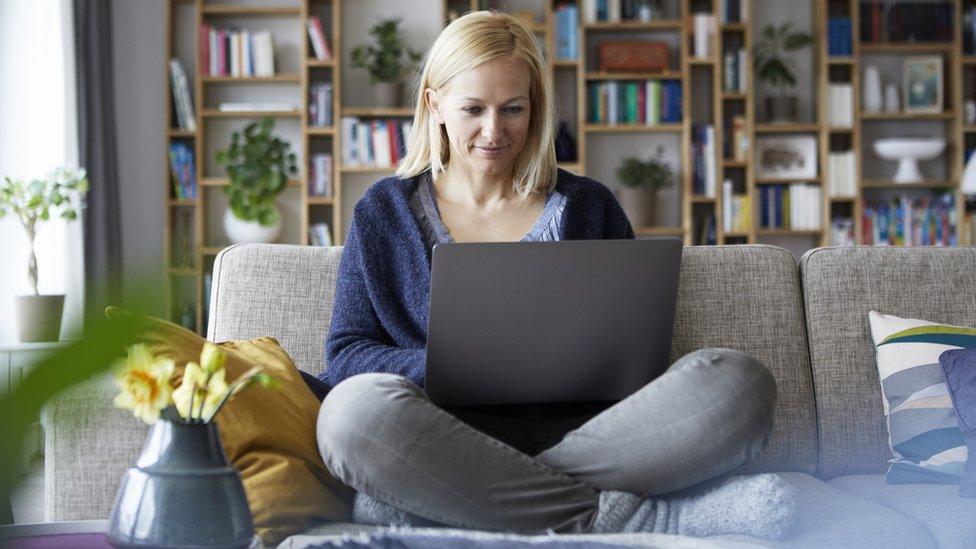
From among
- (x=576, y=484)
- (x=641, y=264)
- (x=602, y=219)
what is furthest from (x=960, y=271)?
(x=576, y=484)

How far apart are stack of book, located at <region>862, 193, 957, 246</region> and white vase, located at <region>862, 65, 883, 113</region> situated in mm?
486

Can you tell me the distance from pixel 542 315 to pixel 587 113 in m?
3.81

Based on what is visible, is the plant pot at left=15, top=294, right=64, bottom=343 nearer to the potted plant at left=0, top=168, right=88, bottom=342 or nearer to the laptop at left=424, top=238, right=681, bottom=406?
the potted plant at left=0, top=168, right=88, bottom=342

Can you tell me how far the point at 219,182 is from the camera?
4844mm

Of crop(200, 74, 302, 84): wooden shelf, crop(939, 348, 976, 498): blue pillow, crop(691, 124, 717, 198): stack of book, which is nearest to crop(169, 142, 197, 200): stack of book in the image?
crop(200, 74, 302, 84): wooden shelf

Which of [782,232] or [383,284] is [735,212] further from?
[383,284]

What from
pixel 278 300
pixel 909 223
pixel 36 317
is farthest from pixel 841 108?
pixel 278 300

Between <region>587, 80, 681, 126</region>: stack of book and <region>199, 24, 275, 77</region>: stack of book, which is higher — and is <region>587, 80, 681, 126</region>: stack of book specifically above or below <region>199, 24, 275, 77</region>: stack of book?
below

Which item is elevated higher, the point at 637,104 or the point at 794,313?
the point at 637,104

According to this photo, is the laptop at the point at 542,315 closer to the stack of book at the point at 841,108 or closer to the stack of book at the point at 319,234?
the stack of book at the point at 319,234

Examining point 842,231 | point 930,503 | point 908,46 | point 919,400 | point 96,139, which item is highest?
point 908,46

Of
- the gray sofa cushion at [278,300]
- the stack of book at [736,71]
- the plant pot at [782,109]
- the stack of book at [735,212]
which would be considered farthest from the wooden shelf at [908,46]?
the gray sofa cushion at [278,300]

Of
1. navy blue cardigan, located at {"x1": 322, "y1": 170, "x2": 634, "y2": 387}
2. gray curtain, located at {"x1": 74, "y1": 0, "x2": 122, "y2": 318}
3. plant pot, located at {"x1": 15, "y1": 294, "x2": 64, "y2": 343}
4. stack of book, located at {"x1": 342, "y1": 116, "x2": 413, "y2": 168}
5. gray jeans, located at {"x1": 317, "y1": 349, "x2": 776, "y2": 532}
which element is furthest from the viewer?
stack of book, located at {"x1": 342, "y1": 116, "x2": 413, "y2": 168}

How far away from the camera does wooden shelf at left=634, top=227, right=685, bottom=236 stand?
5030mm
